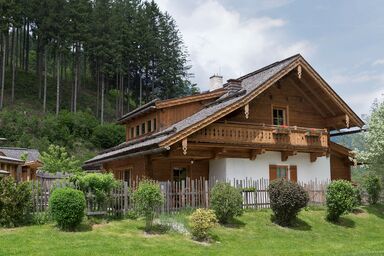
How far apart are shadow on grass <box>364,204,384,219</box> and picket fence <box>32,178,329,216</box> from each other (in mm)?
2587

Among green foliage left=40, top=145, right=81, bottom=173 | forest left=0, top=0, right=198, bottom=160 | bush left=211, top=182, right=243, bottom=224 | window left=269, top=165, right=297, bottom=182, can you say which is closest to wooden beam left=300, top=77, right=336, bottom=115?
window left=269, top=165, right=297, bottom=182

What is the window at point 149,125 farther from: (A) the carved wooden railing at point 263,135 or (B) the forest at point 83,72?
(B) the forest at point 83,72

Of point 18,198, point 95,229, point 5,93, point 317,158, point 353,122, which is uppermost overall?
point 5,93

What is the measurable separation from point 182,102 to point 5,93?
4123 centimetres

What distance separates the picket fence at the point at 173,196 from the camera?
1719cm

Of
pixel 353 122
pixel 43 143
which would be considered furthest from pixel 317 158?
pixel 43 143

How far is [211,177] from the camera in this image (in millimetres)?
24438

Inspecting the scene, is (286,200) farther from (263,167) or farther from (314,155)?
(314,155)

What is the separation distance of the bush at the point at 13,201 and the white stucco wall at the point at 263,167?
419 inches

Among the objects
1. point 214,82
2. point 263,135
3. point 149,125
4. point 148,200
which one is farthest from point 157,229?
point 214,82

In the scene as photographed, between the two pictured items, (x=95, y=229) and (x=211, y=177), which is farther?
(x=211, y=177)

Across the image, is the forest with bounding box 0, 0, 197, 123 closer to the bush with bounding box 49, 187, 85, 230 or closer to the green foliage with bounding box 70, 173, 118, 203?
the green foliage with bounding box 70, 173, 118, 203

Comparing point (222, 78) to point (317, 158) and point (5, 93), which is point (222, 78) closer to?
point (317, 158)

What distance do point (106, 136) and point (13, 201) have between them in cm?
3472
